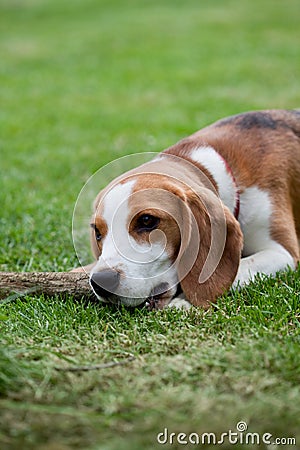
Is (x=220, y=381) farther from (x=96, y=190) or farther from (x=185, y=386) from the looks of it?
(x=96, y=190)

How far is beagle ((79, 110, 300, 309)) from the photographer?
4008 millimetres

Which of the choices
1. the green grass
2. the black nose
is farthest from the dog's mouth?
the black nose

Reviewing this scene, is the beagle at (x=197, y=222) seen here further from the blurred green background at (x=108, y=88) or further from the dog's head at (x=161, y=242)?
the blurred green background at (x=108, y=88)

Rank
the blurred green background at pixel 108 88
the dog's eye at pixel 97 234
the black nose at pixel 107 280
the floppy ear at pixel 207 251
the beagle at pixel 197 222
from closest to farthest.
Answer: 1. the black nose at pixel 107 280
2. the beagle at pixel 197 222
3. the floppy ear at pixel 207 251
4. the dog's eye at pixel 97 234
5. the blurred green background at pixel 108 88

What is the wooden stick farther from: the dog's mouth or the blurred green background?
the blurred green background

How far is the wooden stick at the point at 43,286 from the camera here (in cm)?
419

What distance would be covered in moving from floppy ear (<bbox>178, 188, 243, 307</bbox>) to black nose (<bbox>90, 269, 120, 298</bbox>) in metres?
0.43

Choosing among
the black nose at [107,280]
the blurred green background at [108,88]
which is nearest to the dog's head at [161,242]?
the black nose at [107,280]

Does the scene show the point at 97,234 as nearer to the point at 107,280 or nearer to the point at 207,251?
the point at 107,280

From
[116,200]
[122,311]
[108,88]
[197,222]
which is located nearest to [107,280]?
[122,311]

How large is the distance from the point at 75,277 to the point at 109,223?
1.34ft

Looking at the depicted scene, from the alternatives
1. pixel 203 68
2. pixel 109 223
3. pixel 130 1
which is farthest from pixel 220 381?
pixel 130 1

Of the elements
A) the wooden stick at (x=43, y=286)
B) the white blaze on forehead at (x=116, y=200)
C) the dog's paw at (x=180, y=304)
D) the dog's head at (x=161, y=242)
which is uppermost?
the white blaze on forehead at (x=116, y=200)

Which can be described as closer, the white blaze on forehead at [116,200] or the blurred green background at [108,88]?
the white blaze on forehead at [116,200]
